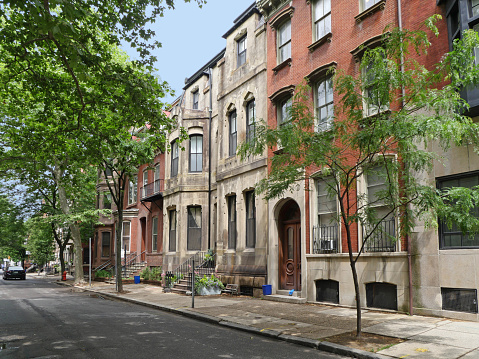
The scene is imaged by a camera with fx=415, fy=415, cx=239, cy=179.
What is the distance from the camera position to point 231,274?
18062mm

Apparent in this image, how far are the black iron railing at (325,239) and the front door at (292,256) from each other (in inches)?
53.4

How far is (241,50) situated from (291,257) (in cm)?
1023

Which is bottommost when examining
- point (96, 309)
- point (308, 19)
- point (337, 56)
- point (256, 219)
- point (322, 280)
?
point (96, 309)

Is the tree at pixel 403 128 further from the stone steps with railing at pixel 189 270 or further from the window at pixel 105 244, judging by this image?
the window at pixel 105 244

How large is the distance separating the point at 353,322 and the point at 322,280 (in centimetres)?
365

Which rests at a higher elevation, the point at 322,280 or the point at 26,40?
the point at 26,40

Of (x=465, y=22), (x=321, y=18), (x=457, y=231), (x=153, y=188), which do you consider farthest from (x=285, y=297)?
(x=153, y=188)

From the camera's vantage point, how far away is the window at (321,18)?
14828 mm

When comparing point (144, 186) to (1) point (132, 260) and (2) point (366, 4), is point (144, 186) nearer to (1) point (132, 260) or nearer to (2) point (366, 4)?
(1) point (132, 260)

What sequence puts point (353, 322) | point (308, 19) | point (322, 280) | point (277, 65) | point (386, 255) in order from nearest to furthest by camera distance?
1. point (353, 322)
2. point (386, 255)
3. point (322, 280)
4. point (308, 19)
5. point (277, 65)

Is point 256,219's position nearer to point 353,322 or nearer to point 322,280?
point 322,280

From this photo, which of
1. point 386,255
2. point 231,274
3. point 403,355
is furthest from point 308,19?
point 403,355

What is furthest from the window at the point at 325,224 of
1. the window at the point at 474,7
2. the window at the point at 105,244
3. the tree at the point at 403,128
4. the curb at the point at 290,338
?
the window at the point at 105,244

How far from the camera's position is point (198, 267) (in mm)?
20516
